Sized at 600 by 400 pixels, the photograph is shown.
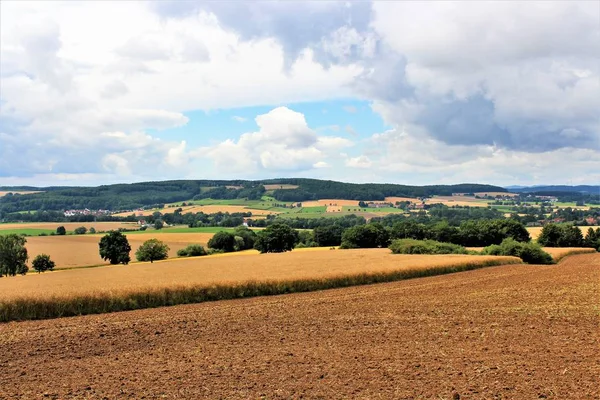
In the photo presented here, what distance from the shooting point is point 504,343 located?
67.6 feet

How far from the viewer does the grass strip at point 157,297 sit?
95.1 ft

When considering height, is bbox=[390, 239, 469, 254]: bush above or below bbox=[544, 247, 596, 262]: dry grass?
above

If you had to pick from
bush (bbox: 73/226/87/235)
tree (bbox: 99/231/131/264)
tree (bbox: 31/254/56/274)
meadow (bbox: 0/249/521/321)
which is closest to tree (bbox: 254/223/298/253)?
tree (bbox: 99/231/131/264)

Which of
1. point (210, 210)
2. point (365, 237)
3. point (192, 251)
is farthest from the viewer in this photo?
point (210, 210)

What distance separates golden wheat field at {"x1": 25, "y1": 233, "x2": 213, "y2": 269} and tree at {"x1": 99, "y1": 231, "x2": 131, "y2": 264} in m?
1.77

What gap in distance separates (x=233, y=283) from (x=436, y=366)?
21.4 metres

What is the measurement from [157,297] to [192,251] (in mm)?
64107

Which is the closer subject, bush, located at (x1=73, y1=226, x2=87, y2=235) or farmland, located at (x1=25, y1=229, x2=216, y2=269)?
farmland, located at (x1=25, y1=229, x2=216, y2=269)

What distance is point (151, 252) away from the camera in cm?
8625

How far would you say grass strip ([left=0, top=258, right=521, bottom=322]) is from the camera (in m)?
29.0

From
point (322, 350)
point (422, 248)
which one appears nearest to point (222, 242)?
point (422, 248)

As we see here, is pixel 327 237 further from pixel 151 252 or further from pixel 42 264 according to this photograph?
pixel 42 264

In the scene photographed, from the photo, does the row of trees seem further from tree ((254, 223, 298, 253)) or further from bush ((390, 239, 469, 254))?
bush ((390, 239, 469, 254))

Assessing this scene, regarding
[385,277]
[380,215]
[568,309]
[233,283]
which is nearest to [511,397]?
[568,309]
